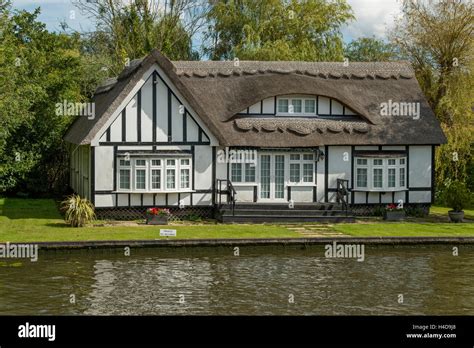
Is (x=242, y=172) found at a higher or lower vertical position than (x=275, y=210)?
higher

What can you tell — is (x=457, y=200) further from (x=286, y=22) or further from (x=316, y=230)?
(x=286, y=22)

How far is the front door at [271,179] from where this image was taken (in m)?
30.7

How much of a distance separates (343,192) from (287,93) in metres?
4.45

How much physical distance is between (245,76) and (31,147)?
38.2 feet

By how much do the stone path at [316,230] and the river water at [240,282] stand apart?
4.63 feet

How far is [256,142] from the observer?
3016cm

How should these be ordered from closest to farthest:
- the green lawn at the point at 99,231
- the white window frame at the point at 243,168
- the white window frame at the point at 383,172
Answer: the green lawn at the point at 99,231
the white window frame at the point at 243,168
the white window frame at the point at 383,172

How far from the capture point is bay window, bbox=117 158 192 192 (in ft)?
94.7

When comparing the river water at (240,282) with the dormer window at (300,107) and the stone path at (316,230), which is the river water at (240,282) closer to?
the stone path at (316,230)

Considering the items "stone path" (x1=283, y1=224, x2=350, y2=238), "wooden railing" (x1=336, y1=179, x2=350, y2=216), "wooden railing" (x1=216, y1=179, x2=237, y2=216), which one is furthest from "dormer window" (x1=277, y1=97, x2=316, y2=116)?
"stone path" (x1=283, y1=224, x2=350, y2=238)

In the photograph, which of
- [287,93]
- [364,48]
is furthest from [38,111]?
[364,48]

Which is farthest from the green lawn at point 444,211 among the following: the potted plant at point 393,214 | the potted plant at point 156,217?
the potted plant at point 156,217

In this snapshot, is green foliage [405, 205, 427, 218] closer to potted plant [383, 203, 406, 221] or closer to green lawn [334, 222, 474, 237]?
potted plant [383, 203, 406, 221]
